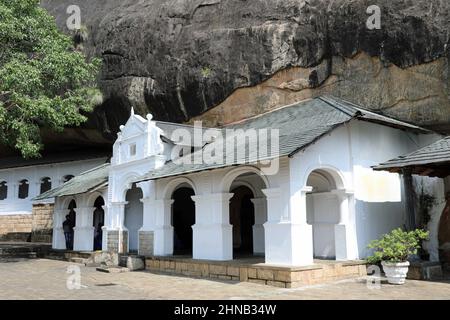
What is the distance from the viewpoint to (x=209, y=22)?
65.8 ft

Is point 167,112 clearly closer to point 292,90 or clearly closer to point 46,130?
point 292,90

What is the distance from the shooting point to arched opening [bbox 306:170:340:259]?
13.5m

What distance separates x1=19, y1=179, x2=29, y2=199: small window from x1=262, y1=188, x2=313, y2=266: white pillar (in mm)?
24243

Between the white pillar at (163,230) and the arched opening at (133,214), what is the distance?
11.0 ft

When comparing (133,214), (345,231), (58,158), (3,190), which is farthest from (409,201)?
(3,190)

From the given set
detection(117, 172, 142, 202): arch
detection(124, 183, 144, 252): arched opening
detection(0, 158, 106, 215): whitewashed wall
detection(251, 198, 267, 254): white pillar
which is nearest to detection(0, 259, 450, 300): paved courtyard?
detection(251, 198, 267, 254): white pillar

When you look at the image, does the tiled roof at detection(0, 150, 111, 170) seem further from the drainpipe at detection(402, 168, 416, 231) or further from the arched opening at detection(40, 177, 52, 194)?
the drainpipe at detection(402, 168, 416, 231)

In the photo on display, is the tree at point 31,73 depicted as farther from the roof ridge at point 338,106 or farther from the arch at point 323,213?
the arch at point 323,213

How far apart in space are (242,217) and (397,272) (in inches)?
316

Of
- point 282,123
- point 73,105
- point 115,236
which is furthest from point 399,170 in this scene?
point 73,105

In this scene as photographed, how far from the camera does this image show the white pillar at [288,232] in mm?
10867

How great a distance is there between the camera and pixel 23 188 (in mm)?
31250

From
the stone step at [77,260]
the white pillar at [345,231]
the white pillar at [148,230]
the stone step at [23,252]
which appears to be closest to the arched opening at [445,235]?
the white pillar at [345,231]
